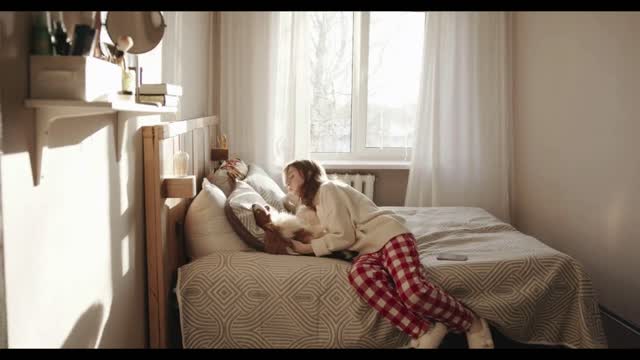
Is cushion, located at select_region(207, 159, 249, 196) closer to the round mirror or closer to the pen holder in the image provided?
the pen holder

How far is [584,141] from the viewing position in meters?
3.87

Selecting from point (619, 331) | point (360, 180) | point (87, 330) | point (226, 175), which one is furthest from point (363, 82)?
point (87, 330)

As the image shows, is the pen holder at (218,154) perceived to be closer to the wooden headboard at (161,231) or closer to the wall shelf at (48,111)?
the wooden headboard at (161,231)

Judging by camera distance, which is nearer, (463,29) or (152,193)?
(152,193)

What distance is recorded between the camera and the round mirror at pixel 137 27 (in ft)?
6.12

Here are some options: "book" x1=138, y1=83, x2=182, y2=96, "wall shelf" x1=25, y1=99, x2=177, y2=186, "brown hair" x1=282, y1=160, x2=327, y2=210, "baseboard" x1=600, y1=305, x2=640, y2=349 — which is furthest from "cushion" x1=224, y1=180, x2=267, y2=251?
"baseboard" x1=600, y1=305, x2=640, y2=349

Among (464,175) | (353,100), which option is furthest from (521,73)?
→ (353,100)

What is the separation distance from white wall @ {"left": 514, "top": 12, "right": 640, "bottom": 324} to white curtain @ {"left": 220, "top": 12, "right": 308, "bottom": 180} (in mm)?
1505

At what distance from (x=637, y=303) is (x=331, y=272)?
5.69ft

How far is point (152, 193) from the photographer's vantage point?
95.3 inches

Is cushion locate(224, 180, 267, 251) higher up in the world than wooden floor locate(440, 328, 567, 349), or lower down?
higher up

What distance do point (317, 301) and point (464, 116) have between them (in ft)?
7.82

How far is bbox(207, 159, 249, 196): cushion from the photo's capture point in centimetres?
334

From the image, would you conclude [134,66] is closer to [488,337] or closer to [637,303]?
[488,337]
